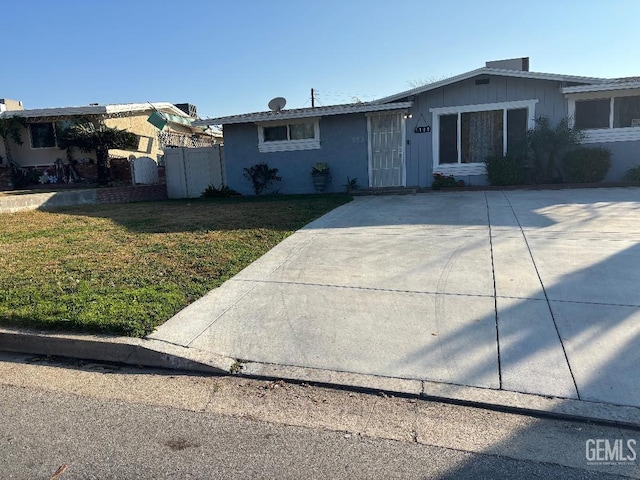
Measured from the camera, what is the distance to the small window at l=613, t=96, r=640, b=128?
13.4m

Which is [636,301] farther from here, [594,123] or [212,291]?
[594,123]

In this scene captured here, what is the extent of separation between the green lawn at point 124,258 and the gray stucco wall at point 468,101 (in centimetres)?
421

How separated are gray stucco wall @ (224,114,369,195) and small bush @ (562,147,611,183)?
609 centimetres

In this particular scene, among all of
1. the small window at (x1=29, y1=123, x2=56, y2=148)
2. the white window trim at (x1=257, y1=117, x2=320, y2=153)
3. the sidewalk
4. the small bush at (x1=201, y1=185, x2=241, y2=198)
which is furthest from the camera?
the small window at (x1=29, y1=123, x2=56, y2=148)

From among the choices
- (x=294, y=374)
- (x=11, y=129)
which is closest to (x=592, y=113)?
(x=294, y=374)

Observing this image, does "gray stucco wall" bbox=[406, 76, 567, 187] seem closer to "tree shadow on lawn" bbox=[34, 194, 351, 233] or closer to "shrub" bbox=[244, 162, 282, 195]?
"tree shadow on lawn" bbox=[34, 194, 351, 233]

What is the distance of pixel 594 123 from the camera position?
13.7m

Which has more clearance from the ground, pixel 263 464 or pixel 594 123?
pixel 594 123

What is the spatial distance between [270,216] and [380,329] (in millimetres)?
6508

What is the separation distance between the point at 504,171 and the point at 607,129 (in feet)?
10.6

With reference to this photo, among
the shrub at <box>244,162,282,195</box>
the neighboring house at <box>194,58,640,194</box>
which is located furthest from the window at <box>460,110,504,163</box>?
the shrub at <box>244,162,282,195</box>

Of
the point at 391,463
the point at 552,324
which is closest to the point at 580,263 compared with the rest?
the point at 552,324

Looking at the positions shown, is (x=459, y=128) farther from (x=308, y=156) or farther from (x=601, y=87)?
(x=308, y=156)

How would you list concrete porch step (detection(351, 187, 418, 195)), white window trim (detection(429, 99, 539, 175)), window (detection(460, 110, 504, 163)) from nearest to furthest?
white window trim (detection(429, 99, 539, 175)) → concrete porch step (detection(351, 187, 418, 195)) → window (detection(460, 110, 504, 163))
